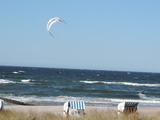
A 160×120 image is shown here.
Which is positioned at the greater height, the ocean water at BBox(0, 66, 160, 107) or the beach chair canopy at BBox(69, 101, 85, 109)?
the beach chair canopy at BBox(69, 101, 85, 109)

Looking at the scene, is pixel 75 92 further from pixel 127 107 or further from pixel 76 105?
pixel 76 105

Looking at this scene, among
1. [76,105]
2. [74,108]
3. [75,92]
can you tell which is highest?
[76,105]

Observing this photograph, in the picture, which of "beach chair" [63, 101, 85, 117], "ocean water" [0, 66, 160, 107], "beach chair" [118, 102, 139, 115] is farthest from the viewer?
"ocean water" [0, 66, 160, 107]

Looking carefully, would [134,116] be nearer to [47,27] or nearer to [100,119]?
[100,119]

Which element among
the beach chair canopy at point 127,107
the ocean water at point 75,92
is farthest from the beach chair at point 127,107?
the ocean water at point 75,92

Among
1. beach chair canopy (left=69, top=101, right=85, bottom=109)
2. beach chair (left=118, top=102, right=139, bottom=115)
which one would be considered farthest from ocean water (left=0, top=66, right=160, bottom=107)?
beach chair canopy (left=69, top=101, right=85, bottom=109)

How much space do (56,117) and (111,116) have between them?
1.91 m

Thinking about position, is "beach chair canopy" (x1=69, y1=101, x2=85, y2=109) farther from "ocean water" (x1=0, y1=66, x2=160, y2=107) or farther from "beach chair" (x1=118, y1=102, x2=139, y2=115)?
"ocean water" (x1=0, y1=66, x2=160, y2=107)

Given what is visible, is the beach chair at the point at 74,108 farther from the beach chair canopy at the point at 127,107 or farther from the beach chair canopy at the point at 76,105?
the beach chair canopy at the point at 127,107

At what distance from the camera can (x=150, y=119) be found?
39.0 feet

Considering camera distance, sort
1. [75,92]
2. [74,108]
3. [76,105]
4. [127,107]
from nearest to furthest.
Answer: [74,108], [76,105], [127,107], [75,92]

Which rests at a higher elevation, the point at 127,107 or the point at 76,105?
the point at 76,105

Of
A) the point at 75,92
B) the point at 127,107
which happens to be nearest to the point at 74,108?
the point at 127,107

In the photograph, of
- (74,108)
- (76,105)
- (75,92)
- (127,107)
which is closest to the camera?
(74,108)
